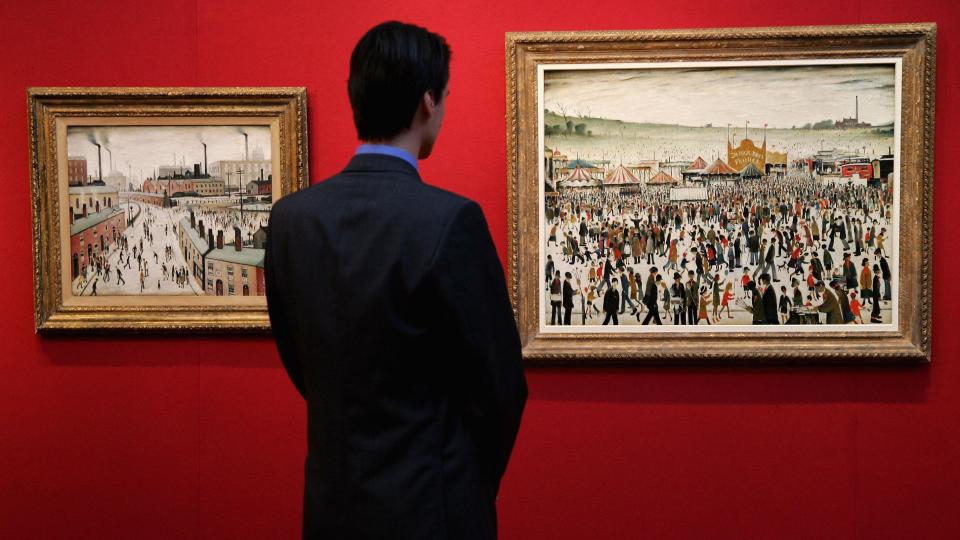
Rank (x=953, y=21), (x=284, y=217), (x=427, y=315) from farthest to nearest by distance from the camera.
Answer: (x=953, y=21) < (x=284, y=217) < (x=427, y=315)

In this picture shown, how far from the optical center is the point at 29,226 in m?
2.67

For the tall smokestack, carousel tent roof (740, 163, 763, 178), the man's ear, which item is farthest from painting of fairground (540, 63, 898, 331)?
the tall smokestack

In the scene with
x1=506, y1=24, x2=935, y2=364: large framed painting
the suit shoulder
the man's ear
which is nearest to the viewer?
the suit shoulder

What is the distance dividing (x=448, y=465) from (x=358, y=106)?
70 centimetres

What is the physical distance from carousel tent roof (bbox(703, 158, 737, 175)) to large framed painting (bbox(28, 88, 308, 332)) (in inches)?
54.5

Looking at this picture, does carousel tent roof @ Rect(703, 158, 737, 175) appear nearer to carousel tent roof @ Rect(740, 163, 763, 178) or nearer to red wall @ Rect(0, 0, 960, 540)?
carousel tent roof @ Rect(740, 163, 763, 178)

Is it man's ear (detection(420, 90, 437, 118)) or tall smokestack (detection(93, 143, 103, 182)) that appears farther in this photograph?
tall smokestack (detection(93, 143, 103, 182))

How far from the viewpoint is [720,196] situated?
2555 mm

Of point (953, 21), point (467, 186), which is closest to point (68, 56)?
point (467, 186)

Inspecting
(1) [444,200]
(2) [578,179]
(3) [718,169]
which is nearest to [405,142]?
(1) [444,200]

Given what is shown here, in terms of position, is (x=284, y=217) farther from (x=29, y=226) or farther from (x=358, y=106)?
(x=29, y=226)

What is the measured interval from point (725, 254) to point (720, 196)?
7.8 inches

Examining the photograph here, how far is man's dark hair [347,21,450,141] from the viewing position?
4.59ft

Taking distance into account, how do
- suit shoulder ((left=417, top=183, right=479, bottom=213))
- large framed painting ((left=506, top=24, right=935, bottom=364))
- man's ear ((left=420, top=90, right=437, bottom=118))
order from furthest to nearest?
1. large framed painting ((left=506, top=24, right=935, bottom=364))
2. man's ear ((left=420, top=90, right=437, bottom=118))
3. suit shoulder ((left=417, top=183, right=479, bottom=213))
